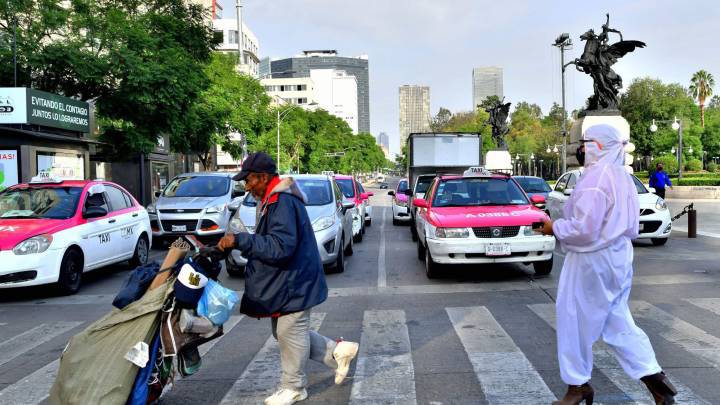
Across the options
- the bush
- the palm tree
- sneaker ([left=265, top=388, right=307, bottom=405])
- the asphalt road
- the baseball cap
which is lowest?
the asphalt road

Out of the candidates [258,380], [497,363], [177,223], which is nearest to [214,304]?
[258,380]

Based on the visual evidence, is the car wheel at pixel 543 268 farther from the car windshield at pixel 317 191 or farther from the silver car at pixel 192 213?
the silver car at pixel 192 213

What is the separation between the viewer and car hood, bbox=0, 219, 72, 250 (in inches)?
325

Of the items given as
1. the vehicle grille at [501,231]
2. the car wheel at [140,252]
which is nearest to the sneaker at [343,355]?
the vehicle grille at [501,231]

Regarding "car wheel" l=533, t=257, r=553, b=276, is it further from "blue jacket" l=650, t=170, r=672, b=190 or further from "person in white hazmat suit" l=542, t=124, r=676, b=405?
"blue jacket" l=650, t=170, r=672, b=190

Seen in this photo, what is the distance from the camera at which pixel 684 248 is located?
42.5ft

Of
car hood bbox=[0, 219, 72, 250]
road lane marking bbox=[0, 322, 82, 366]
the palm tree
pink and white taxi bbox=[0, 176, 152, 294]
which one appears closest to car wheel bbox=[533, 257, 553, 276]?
road lane marking bbox=[0, 322, 82, 366]

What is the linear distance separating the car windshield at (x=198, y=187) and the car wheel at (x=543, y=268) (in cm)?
870

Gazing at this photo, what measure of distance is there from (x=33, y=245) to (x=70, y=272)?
788mm

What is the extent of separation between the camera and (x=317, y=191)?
1156cm

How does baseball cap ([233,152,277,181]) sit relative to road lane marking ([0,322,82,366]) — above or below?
above

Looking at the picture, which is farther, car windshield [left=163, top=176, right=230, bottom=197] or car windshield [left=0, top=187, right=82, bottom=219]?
car windshield [left=163, top=176, right=230, bottom=197]

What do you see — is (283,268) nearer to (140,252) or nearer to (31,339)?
(31,339)

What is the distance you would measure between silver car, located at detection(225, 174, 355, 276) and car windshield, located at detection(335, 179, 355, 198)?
17.2 feet
